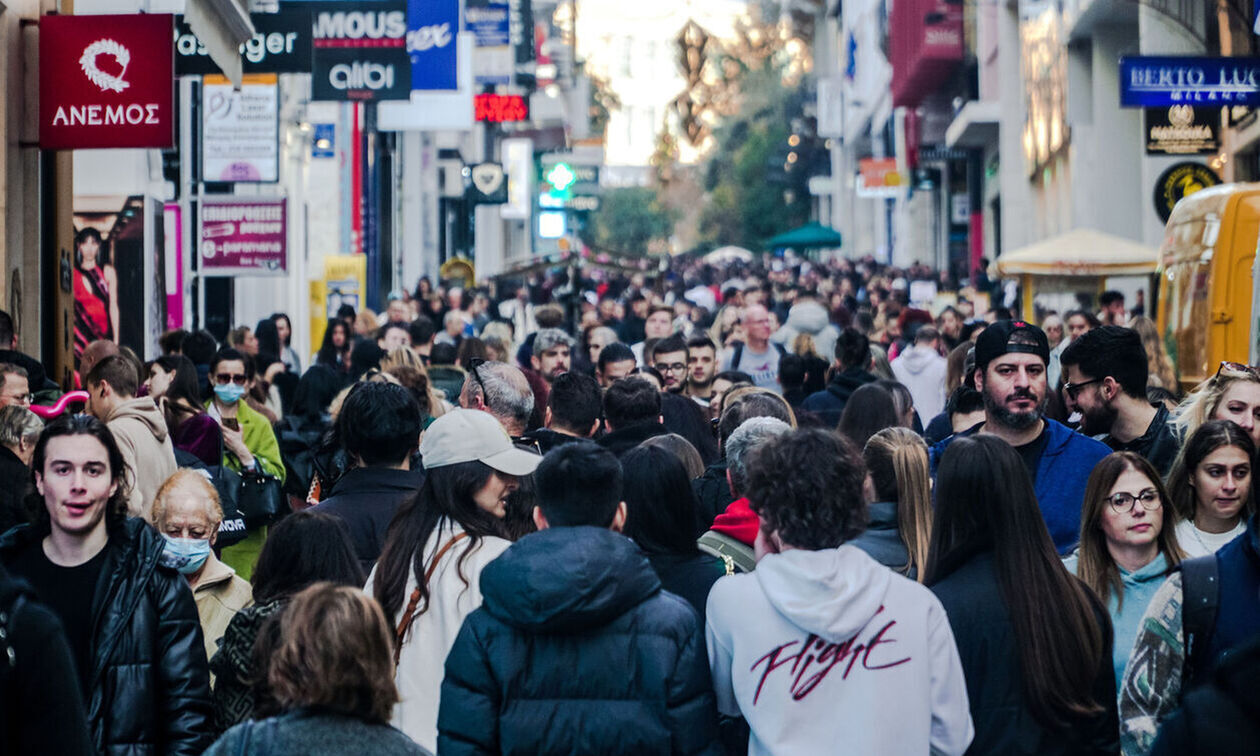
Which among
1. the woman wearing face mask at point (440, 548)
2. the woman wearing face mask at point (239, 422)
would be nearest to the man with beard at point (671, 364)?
the woman wearing face mask at point (239, 422)

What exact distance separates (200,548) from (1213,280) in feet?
26.7

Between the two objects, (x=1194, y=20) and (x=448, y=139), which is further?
(x=448, y=139)

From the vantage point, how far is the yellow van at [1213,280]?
38.1 ft

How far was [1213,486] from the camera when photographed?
19.3ft

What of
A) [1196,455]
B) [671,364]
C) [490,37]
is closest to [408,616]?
[1196,455]

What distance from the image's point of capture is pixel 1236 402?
7.09m

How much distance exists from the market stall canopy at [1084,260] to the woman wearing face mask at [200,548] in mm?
A: 15158

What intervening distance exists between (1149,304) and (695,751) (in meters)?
20.8

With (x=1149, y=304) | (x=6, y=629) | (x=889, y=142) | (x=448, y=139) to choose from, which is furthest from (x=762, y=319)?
(x=889, y=142)

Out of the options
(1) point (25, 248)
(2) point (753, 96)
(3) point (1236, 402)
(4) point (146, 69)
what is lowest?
(3) point (1236, 402)

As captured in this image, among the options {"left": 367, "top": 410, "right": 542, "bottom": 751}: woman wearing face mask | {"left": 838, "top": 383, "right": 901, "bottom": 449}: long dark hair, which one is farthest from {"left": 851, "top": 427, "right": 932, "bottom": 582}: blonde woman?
{"left": 838, "top": 383, "right": 901, "bottom": 449}: long dark hair

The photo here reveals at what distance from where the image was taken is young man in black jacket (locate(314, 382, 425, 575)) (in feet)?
19.1

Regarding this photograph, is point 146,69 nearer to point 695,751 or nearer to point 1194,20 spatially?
point 695,751

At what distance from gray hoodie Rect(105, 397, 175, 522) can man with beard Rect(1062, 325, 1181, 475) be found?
12.6ft
